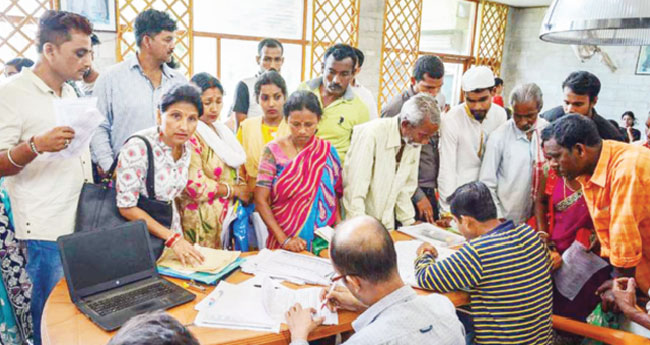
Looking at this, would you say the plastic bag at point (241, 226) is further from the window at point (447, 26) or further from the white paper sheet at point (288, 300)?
the window at point (447, 26)

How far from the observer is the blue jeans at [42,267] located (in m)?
1.78

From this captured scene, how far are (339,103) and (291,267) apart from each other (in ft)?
4.12

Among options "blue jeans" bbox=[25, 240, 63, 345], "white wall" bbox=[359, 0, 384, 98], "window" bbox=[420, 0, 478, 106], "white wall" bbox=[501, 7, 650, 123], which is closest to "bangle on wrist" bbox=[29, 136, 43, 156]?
"blue jeans" bbox=[25, 240, 63, 345]

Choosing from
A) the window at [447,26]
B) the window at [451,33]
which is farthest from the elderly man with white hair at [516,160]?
the window at [447,26]

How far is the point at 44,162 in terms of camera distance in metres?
1.77

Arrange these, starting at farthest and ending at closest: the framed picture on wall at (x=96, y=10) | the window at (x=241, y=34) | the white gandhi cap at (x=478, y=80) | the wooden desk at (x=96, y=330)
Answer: the window at (x=241, y=34) < the framed picture on wall at (x=96, y=10) < the white gandhi cap at (x=478, y=80) < the wooden desk at (x=96, y=330)

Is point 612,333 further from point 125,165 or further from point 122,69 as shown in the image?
point 122,69

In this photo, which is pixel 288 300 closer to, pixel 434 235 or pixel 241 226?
pixel 241 226

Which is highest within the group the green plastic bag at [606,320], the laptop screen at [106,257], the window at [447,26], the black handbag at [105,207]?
the window at [447,26]

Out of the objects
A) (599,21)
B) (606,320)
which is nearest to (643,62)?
(606,320)

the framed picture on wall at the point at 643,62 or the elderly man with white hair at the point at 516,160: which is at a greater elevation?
the framed picture on wall at the point at 643,62

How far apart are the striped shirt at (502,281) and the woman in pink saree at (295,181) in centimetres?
65

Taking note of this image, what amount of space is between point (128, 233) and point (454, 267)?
1.15m

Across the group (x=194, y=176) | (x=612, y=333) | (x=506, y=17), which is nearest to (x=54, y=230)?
(x=194, y=176)
